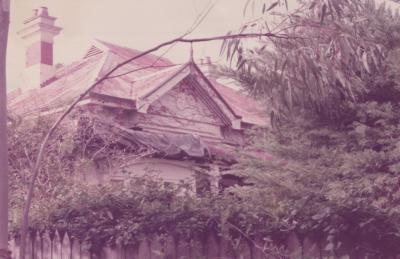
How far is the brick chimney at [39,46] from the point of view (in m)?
20.3

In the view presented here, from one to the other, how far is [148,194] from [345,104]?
2.91 meters

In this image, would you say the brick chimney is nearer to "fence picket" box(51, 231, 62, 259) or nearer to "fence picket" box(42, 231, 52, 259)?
"fence picket" box(42, 231, 52, 259)

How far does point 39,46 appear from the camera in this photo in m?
20.2

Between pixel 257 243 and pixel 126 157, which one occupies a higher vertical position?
pixel 126 157

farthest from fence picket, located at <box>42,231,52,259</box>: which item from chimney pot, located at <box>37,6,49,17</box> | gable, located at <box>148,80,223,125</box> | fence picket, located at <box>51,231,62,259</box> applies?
chimney pot, located at <box>37,6,49,17</box>

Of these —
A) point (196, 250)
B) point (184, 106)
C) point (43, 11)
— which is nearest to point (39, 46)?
point (43, 11)

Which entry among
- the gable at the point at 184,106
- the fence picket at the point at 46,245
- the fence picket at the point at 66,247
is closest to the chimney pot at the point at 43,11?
the gable at the point at 184,106

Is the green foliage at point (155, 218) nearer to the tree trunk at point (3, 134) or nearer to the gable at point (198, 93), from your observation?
the tree trunk at point (3, 134)

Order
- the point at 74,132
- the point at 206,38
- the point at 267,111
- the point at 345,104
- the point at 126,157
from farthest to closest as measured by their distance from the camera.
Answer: the point at 126,157
the point at 74,132
the point at 267,111
the point at 345,104
the point at 206,38

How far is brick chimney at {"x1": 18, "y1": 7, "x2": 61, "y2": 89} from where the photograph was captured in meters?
20.3

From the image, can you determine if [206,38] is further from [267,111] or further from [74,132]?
[74,132]

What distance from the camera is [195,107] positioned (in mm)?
18547

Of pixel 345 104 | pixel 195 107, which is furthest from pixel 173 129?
pixel 345 104

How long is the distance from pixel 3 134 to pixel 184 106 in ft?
41.6
